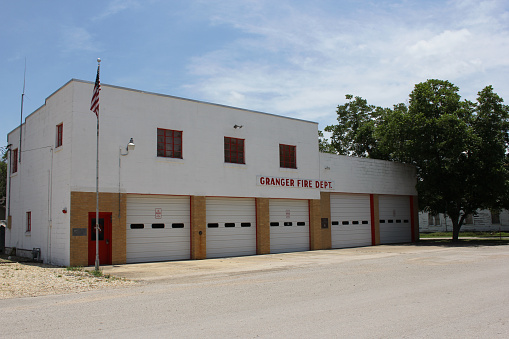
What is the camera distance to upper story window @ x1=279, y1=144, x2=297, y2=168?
24.1 metres

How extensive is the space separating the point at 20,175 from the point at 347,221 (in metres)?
17.8

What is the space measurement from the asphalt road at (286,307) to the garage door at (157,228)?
4.74 m

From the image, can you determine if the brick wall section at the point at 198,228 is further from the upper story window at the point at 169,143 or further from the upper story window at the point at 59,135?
the upper story window at the point at 59,135

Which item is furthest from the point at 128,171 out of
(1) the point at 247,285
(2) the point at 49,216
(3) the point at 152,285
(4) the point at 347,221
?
(4) the point at 347,221

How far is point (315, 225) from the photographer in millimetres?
25016

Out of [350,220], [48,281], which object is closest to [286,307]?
[48,281]

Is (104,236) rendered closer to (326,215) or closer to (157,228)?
(157,228)

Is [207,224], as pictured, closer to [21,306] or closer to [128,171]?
[128,171]

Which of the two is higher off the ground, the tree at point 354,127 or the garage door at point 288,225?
the tree at point 354,127

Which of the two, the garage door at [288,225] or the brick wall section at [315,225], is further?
Result: the brick wall section at [315,225]

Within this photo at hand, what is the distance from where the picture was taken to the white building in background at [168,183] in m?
17.8

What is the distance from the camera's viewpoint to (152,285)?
12.3 meters

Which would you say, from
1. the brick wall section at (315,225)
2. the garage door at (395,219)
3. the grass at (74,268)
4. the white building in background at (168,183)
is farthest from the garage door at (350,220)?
the grass at (74,268)

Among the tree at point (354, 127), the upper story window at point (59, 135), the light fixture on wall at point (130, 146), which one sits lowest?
the light fixture on wall at point (130, 146)
